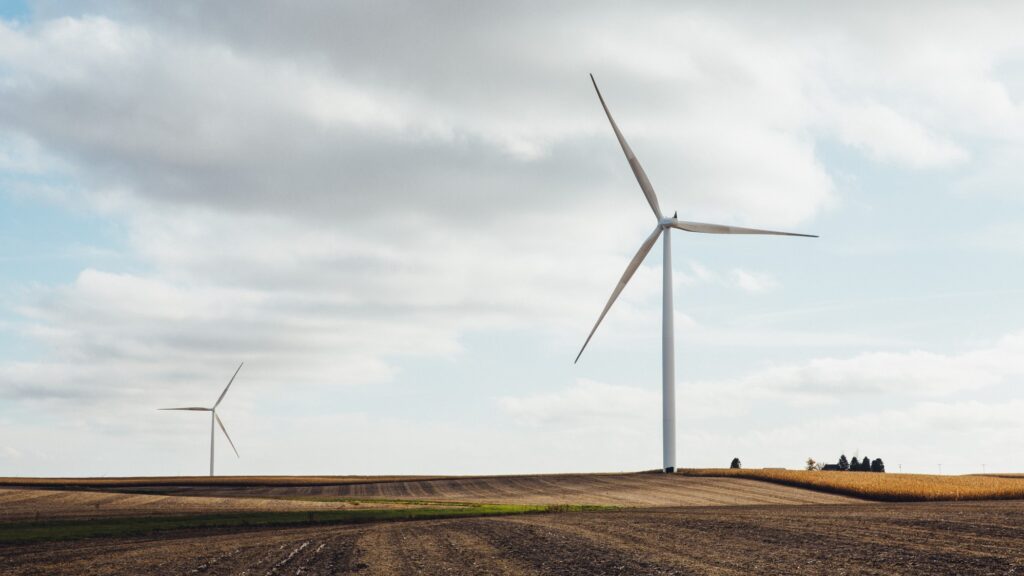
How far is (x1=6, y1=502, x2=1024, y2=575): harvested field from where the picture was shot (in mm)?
21234

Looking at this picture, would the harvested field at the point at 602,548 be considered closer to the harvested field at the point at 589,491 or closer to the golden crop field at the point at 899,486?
the harvested field at the point at 589,491

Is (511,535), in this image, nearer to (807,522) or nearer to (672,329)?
(807,522)

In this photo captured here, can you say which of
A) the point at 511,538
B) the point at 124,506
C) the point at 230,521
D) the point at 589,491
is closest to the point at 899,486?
the point at 589,491

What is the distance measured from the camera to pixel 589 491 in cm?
6469

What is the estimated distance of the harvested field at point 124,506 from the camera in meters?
50.5

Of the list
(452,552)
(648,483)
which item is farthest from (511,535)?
(648,483)

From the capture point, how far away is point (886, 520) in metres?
32.6

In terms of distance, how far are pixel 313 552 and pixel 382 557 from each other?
329cm

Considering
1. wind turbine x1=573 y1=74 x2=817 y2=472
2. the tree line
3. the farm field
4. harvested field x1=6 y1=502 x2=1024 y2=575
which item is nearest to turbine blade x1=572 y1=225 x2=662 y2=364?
wind turbine x1=573 y1=74 x2=817 y2=472

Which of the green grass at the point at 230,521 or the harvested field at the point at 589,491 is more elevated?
the green grass at the point at 230,521

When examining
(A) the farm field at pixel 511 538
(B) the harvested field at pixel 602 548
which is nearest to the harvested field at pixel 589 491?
(A) the farm field at pixel 511 538

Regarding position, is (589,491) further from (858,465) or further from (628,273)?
(858,465)

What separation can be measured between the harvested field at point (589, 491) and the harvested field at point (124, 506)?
810 cm

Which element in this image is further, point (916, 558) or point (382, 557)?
point (382, 557)
